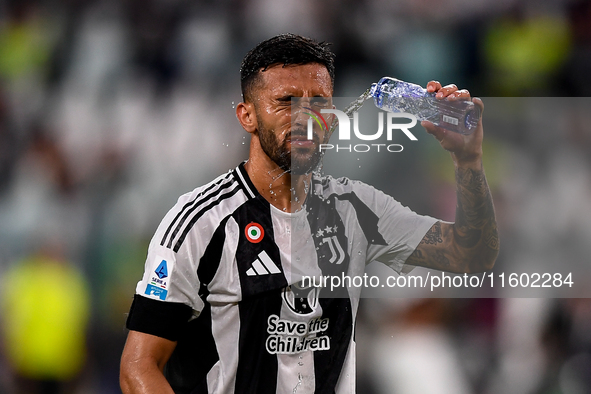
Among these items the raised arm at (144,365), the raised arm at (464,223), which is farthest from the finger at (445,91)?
the raised arm at (144,365)

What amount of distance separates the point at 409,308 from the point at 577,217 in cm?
59

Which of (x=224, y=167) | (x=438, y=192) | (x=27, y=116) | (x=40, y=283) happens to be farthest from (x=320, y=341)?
(x=27, y=116)

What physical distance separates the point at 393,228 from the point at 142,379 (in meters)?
0.70

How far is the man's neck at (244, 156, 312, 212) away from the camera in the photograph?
1268 millimetres

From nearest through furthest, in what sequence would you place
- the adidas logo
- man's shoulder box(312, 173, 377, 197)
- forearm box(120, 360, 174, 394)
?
forearm box(120, 360, 174, 394)
the adidas logo
man's shoulder box(312, 173, 377, 197)

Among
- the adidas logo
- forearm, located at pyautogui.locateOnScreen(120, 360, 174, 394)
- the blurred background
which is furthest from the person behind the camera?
the blurred background

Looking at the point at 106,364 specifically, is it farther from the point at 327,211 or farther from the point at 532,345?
the point at 532,345

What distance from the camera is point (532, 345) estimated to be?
1.79 m

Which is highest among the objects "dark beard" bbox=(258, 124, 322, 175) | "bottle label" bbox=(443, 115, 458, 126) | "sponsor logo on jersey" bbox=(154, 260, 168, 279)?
Result: "bottle label" bbox=(443, 115, 458, 126)

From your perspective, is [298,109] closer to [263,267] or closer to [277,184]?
[277,184]

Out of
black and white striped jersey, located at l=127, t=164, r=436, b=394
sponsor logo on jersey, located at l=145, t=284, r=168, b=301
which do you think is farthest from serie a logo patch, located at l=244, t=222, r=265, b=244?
sponsor logo on jersey, located at l=145, t=284, r=168, b=301

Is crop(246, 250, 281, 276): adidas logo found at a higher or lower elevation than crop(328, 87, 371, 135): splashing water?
lower

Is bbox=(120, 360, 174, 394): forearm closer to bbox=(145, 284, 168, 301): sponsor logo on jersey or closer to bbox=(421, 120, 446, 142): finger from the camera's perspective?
bbox=(145, 284, 168, 301): sponsor logo on jersey

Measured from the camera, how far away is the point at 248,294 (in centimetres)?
120
